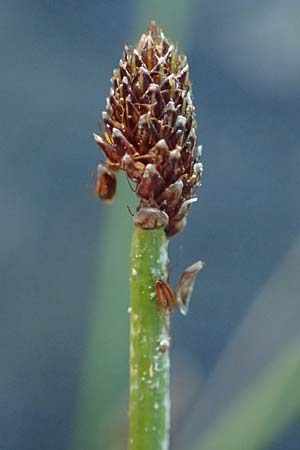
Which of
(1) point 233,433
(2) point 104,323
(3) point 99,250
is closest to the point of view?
(1) point 233,433

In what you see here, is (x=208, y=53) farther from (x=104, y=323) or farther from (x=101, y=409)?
(x=101, y=409)

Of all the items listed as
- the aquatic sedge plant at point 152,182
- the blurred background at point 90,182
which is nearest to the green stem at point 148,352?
the aquatic sedge plant at point 152,182

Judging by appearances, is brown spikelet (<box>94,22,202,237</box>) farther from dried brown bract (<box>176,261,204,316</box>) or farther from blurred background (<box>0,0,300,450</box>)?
blurred background (<box>0,0,300,450</box>)

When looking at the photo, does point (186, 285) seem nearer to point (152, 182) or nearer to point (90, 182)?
point (152, 182)

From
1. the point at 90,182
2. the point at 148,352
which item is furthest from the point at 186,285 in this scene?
the point at 90,182

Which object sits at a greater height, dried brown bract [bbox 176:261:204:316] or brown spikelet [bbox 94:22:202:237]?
brown spikelet [bbox 94:22:202:237]

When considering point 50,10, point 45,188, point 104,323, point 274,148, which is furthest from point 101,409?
point 50,10

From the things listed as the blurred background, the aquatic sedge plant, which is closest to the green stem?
the aquatic sedge plant

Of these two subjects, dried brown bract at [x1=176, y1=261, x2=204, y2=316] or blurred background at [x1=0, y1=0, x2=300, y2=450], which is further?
blurred background at [x1=0, y1=0, x2=300, y2=450]

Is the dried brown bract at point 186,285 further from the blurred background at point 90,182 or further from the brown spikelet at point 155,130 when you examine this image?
the blurred background at point 90,182
